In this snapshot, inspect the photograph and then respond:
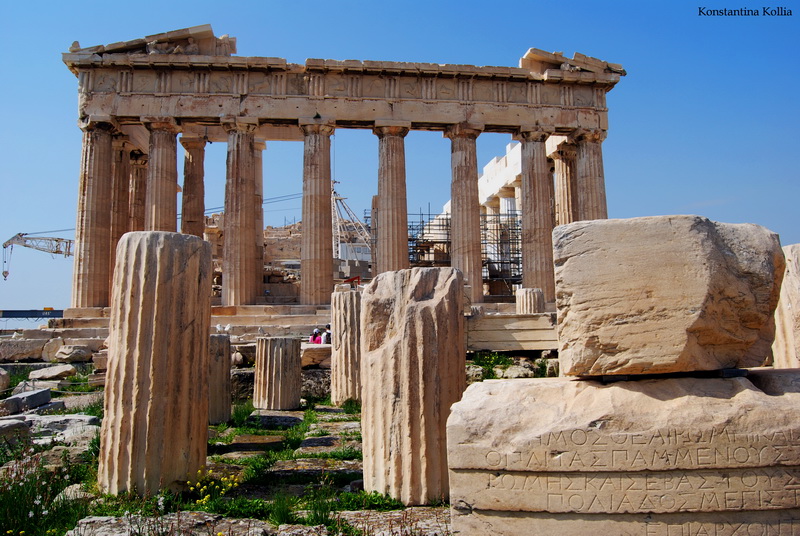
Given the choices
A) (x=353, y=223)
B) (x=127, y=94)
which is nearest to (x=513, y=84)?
(x=127, y=94)

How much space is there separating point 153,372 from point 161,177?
57.3 ft

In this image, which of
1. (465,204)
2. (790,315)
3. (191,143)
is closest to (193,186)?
(191,143)

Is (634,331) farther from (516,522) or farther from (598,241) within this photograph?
(516,522)

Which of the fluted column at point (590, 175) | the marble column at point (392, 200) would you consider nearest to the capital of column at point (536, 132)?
the fluted column at point (590, 175)

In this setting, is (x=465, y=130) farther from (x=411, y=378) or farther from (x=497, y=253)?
(x=411, y=378)

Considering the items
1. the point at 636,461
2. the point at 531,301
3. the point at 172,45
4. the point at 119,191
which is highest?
the point at 172,45

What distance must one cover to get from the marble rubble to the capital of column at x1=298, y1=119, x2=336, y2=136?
19.1 meters

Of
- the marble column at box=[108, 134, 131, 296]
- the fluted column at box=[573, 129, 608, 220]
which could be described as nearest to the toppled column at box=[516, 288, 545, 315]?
the fluted column at box=[573, 129, 608, 220]

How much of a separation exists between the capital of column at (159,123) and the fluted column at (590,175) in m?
14.2

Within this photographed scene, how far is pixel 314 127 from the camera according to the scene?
2198 centimetres

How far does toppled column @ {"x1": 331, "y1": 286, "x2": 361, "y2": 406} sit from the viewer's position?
1078 cm

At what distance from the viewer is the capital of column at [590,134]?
23219 mm

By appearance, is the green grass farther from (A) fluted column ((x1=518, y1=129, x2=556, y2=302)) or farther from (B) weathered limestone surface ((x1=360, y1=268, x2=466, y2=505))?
(A) fluted column ((x1=518, y1=129, x2=556, y2=302))

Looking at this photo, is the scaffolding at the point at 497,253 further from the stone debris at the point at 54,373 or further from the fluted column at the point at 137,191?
the stone debris at the point at 54,373
